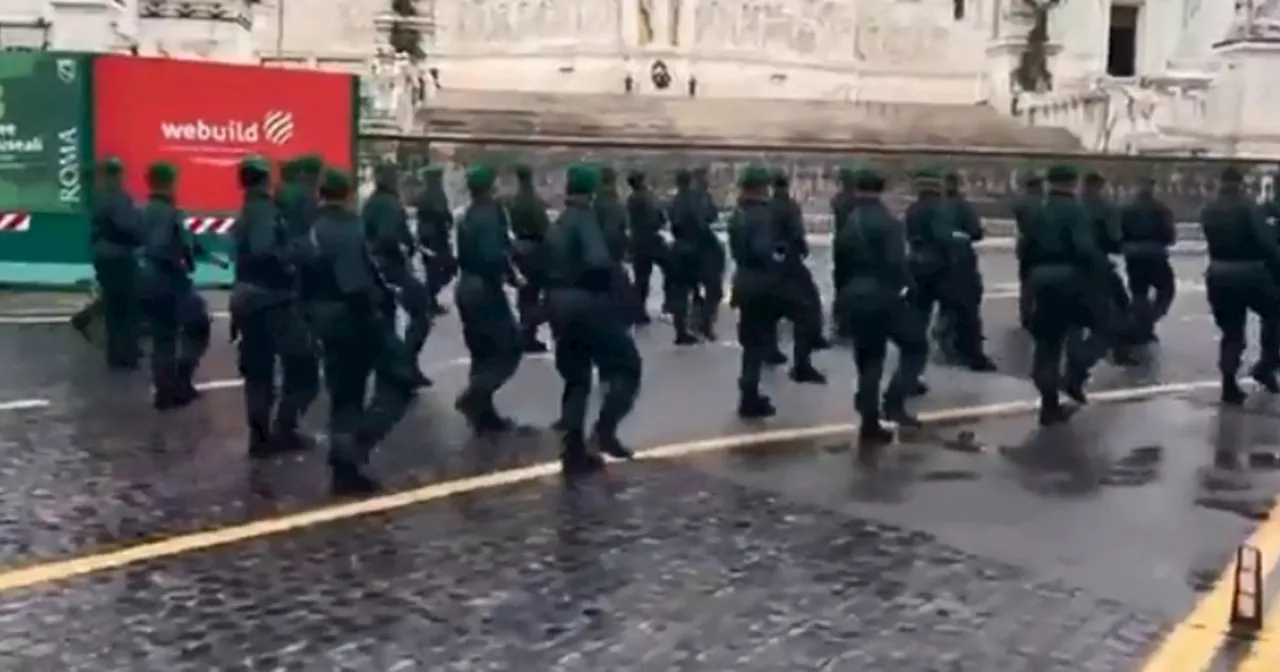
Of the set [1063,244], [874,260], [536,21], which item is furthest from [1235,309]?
[536,21]

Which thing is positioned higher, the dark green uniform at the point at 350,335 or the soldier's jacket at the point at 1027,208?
the soldier's jacket at the point at 1027,208

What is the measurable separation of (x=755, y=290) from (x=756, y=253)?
0.28 metres

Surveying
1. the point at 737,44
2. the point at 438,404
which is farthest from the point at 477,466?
the point at 737,44

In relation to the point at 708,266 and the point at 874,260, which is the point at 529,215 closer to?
the point at 874,260

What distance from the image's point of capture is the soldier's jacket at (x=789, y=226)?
13.0 meters

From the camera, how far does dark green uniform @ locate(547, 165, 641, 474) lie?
10086mm

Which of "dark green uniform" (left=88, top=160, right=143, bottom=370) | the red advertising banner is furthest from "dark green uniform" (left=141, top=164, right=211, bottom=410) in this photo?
the red advertising banner

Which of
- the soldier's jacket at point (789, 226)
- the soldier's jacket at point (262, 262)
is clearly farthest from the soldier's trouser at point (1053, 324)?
the soldier's jacket at point (262, 262)

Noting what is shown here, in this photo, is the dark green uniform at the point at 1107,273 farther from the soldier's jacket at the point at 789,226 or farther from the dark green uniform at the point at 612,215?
the dark green uniform at the point at 612,215

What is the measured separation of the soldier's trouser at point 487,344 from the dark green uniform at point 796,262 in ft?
7.08

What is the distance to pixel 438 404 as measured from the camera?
13.1m

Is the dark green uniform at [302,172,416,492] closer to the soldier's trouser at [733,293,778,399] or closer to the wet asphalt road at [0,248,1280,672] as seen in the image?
the wet asphalt road at [0,248,1280,672]

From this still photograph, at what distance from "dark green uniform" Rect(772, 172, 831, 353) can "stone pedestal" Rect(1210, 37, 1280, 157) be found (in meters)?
25.6

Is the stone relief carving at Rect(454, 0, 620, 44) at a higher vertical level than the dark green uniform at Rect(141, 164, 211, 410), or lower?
higher
